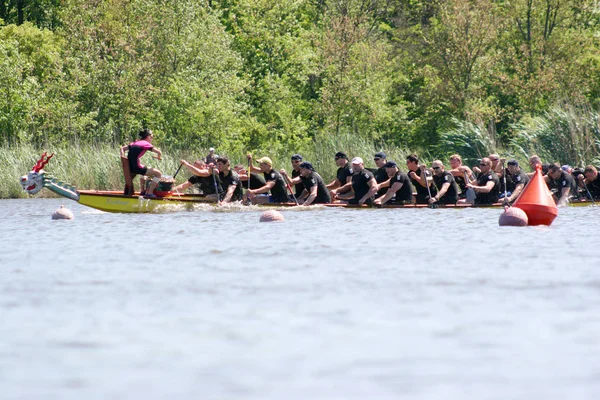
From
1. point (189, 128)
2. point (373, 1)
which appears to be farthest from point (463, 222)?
point (373, 1)

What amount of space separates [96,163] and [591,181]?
15549 millimetres

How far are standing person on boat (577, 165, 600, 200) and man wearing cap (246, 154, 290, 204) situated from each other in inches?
257

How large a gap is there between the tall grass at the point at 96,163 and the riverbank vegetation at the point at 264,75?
42.8 inches

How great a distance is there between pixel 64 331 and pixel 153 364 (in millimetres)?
1463

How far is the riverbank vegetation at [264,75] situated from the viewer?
4106 cm

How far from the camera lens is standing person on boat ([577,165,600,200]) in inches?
992

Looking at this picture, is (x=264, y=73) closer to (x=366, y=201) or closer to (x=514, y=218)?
(x=366, y=201)

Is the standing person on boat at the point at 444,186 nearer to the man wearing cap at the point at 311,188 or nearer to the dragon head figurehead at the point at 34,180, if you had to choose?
the man wearing cap at the point at 311,188

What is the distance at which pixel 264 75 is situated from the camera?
47031 millimetres

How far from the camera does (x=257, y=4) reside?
46000mm

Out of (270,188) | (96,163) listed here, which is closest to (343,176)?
(270,188)

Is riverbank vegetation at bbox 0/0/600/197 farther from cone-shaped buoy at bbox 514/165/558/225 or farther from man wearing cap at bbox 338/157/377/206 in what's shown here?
cone-shaped buoy at bbox 514/165/558/225

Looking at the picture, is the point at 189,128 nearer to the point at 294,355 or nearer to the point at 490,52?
the point at 490,52

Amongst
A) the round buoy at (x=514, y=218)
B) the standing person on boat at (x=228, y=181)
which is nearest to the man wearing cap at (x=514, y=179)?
the round buoy at (x=514, y=218)
